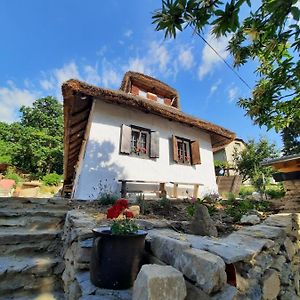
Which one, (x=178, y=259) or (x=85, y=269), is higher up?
(x=178, y=259)

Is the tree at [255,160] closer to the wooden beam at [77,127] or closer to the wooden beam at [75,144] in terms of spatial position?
the wooden beam at [75,144]

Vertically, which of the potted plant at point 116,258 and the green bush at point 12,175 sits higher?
the green bush at point 12,175

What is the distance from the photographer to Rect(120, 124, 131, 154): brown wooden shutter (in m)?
6.73

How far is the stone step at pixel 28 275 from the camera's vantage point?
2.35m

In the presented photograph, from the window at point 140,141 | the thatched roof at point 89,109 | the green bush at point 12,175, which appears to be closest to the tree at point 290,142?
the thatched roof at point 89,109

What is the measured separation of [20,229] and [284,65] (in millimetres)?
4287

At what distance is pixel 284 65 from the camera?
257cm

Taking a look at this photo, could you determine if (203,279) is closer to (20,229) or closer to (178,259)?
(178,259)

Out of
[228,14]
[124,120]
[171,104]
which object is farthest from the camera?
[171,104]

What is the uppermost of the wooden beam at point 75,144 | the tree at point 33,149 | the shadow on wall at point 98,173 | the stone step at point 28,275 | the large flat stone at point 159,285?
the tree at point 33,149

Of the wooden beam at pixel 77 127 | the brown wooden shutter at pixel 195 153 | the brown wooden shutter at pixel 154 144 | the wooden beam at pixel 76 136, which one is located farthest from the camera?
the wooden beam at pixel 76 136

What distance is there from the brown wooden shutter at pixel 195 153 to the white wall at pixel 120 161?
0.26 metres

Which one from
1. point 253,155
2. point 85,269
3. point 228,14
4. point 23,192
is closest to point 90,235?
point 85,269

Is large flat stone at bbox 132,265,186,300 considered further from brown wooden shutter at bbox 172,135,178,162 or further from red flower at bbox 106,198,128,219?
brown wooden shutter at bbox 172,135,178,162
